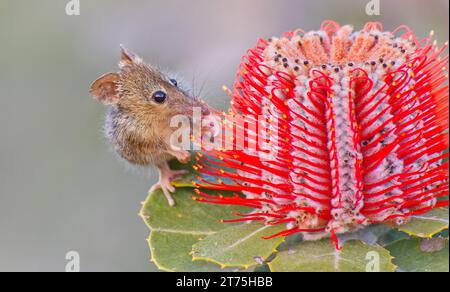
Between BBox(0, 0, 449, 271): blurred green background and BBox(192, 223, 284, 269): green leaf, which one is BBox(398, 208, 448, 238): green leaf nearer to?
BBox(192, 223, 284, 269): green leaf

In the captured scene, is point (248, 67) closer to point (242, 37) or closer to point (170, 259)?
point (170, 259)

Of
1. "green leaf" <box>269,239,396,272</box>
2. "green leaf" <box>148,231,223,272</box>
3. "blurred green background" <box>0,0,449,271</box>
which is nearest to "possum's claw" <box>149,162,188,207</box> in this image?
"green leaf" <box>148,231,223,272</box>

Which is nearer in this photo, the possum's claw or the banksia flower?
the banksia flower

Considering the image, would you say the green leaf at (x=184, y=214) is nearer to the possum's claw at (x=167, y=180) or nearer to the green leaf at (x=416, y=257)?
the possum's claw at (x=167, y=180)

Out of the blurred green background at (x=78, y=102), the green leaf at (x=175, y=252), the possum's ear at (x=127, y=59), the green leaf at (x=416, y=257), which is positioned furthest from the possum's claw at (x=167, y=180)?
the blurred green background at (x=78, y=102)

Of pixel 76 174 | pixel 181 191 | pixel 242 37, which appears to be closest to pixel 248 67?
pixel 181 191

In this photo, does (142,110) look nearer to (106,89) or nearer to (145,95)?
(145,95)

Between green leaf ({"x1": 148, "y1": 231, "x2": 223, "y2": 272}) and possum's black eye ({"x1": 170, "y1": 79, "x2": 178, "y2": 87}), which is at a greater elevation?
possum's black eye ({"x1": 170, "y1": 79, "x2": 178, "y2": 87})
